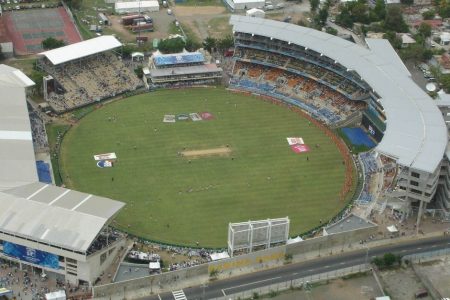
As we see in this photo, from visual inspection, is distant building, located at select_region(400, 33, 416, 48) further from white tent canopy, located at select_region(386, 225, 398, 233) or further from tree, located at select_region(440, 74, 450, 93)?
white tent canopy, located at select_region(386, 225, 398, 233)

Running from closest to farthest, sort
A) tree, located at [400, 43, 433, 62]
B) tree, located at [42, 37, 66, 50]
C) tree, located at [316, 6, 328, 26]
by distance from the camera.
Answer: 1. tree, located at [42, 37, 66, 50]
2. tree, located at [400, 43, 433, 62]
3. tree, located at [316, 6, 328, 26]

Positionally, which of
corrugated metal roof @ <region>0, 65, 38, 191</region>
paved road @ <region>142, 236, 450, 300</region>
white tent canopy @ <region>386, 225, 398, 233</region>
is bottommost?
paved road @ <region>142, 236, 450, 300</region>

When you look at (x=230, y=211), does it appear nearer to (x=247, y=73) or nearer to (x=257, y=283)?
(x=257, y=283)

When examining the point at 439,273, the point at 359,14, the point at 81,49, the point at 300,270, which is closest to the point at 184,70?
the point at 81,49

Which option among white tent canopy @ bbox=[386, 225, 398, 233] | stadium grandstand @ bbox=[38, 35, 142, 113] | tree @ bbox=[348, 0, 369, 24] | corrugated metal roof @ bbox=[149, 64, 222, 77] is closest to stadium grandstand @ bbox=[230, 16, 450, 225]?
white tent canopy @ bbox=[386, 225, 398, 233]

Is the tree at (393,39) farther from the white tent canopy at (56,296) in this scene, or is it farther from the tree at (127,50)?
the white tent canopy at (56,296)

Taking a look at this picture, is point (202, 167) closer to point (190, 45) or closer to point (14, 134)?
point (14, 134)

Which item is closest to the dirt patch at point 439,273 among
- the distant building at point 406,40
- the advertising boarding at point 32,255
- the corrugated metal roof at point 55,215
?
the corrugated metal roof at point 55,215

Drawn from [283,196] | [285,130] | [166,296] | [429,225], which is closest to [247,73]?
[285,130]
